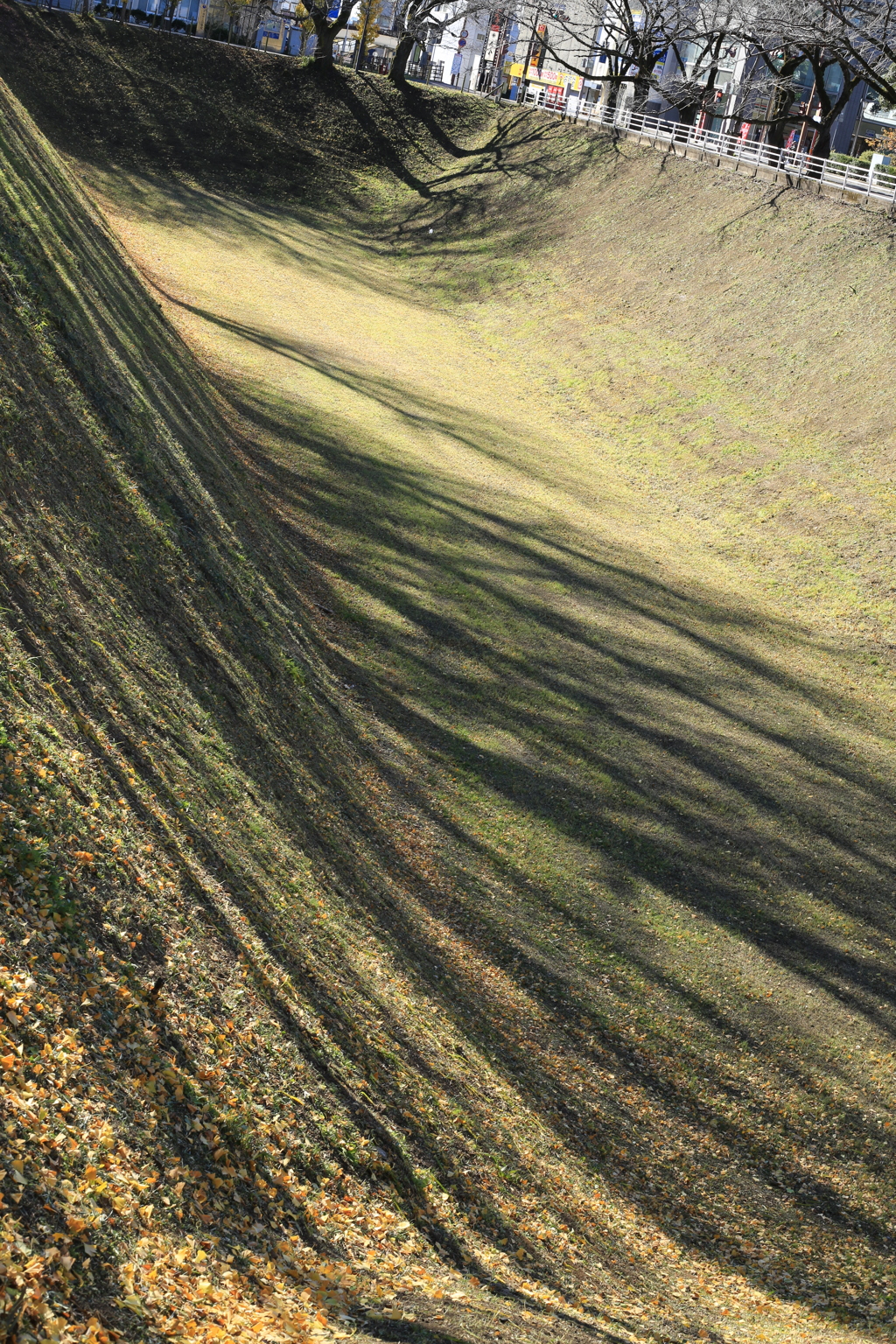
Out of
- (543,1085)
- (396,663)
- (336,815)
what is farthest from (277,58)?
(543,1085)

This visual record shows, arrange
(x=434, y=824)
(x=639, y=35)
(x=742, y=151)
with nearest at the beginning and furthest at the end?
1. (x=434, y=824)
2. (x=742, y=151)
3. (x=639, y=35)

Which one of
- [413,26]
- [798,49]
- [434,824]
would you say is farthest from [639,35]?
[434,824]

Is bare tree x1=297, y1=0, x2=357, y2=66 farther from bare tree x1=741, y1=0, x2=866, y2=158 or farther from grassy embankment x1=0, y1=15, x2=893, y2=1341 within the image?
grassy embankment x1=0, y1=15, x2=893, y2=1341

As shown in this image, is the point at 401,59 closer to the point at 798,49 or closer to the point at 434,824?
the point at 798,49

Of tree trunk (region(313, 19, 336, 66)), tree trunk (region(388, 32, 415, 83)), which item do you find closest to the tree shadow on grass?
tree trunk (region(313, 19, 336, 66))

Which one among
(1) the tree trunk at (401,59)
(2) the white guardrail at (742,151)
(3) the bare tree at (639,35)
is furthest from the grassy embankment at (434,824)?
(1) the tree trunk at (401,59)

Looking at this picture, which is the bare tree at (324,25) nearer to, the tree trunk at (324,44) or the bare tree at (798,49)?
the tree trunk at (324,44)

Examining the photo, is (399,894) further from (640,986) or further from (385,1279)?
(385,1279)
